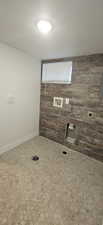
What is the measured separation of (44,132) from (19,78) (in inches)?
66.1

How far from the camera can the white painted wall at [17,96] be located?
7.32 ft

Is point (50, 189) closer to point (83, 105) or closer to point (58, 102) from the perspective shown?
point (83, 105)

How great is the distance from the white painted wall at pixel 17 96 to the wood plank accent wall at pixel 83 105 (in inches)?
16.9

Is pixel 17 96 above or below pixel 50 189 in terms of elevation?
above

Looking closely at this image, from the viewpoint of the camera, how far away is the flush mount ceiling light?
1288mm

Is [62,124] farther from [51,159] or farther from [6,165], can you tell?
[6,165]

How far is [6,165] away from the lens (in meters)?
2.11

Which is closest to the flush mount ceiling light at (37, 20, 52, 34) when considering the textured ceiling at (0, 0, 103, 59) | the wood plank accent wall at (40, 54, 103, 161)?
the textured ceiling at (0, 0, 103, 59)

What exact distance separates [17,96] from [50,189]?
194 cm

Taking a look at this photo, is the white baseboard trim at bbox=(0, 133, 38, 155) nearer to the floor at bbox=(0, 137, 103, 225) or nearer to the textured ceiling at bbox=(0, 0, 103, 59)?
the floor at bbox=(0, 137, 103, 225)

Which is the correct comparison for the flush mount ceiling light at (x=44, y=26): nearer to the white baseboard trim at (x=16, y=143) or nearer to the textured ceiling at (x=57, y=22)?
the textured ceiling at (x=57, y=22)

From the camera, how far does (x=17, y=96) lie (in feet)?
8.38

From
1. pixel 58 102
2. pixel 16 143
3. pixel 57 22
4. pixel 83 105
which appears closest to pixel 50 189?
pixel 16 143

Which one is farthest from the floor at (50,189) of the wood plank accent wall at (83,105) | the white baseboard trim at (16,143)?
the wood plank accent wall at (83,105)
